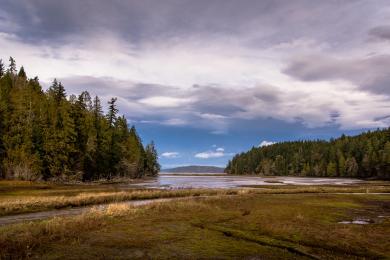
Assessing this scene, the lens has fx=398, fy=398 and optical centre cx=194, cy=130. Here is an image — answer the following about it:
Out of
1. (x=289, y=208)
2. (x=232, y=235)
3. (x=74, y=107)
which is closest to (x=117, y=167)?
(x=74, y=107)

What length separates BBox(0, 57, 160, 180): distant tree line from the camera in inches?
3282

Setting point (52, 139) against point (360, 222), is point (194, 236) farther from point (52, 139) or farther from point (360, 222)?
point (52, 139)

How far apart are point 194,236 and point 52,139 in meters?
73.9

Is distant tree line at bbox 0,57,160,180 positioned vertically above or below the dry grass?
above

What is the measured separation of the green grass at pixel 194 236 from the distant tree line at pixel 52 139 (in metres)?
56.5

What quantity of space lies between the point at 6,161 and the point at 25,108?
13.2 metres

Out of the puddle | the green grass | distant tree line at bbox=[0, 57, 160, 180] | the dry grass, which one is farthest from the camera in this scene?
distant tree line at bbox=[0, 57, 160, 180]

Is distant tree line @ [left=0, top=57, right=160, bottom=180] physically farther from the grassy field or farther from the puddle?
the puddle

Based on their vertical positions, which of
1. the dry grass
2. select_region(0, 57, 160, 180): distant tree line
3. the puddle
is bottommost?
the puddle

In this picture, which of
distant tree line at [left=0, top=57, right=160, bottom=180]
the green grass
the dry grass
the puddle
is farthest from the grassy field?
distant tree line at [left=0, top=57, right=160, bottom=180]

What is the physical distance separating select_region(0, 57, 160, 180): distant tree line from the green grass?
56492mm

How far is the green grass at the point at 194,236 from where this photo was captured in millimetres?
20297

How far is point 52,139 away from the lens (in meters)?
90.8

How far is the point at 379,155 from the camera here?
561ft
